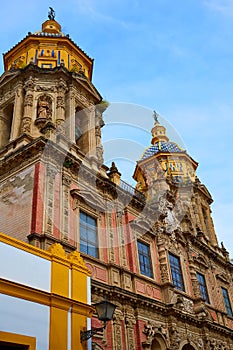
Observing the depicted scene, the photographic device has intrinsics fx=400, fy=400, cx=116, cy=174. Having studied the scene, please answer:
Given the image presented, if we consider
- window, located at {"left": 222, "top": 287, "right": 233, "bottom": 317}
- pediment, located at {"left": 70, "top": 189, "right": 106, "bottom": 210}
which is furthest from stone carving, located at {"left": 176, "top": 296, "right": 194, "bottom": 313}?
window, located at {"left": 222, "top": 287, "right": 233, "bottom": 317}

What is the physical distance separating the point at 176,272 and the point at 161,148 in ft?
58.7

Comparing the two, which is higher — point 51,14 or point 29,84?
point 51,14

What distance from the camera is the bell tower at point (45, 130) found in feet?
46.2

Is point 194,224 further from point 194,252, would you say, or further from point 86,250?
point 86,250

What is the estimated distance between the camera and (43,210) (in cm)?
1377

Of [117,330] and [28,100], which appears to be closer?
[117,330]

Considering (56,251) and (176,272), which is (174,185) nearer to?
(176,272)

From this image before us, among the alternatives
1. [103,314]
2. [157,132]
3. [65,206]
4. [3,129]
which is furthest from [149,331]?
[157,132]

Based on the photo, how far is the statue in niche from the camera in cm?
1849

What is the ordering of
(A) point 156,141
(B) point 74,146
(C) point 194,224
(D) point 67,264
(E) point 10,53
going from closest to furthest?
(D) point 67,264 → (B) point 74,146 → (E) point 10,53 → (C) point 194,224 → (A) point 156,141

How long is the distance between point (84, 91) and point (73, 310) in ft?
47.1

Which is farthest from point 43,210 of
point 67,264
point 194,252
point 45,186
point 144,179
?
point 144,179

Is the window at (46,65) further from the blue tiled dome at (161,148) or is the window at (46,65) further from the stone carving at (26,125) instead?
the blue tiled dome at (161,148)

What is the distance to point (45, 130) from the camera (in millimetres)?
16312
